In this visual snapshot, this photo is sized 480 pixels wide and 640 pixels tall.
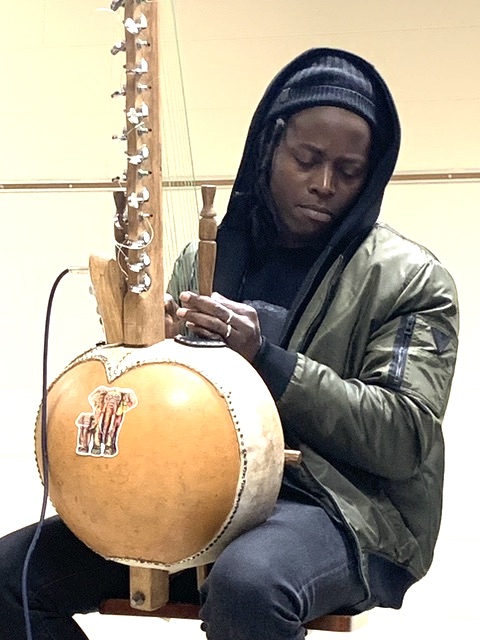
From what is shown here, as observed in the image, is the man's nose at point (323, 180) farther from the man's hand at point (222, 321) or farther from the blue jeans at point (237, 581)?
the blue jeans at point (237, 581)

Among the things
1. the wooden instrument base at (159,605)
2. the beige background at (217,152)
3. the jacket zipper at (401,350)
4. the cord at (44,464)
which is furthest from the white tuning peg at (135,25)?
the beige background at (217,152)

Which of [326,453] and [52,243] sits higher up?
[52,243]

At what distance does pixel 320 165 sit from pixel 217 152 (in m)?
1.06

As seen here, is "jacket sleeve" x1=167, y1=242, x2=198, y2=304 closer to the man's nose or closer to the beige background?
the man's nose

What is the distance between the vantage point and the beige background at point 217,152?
2484 mm

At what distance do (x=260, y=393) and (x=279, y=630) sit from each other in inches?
11.2

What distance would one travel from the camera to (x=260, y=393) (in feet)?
4.20

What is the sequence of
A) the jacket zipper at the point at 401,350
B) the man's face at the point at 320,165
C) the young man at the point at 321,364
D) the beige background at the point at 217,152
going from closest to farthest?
the young man at the point at 321,364, the jacket zipper at the point at 401,350, the man's face at the point at 320,165, the beige background at the point at 217,152

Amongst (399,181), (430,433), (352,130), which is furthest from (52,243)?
(430,433)

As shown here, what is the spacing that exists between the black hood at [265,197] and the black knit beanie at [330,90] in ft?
0.06

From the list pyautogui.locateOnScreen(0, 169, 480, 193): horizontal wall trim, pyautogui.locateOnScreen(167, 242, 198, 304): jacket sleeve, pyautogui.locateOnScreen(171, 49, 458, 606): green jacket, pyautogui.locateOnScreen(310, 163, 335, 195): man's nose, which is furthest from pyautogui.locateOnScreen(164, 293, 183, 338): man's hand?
pyautogui.locateOnScreen(0, 169, 480, 193): horizontal wall trim

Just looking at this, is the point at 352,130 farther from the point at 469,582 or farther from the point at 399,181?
the point at 469,582

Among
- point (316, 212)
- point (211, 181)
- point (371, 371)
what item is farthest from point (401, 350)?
point (211, 181)

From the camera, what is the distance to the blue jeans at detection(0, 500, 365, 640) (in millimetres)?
1237
